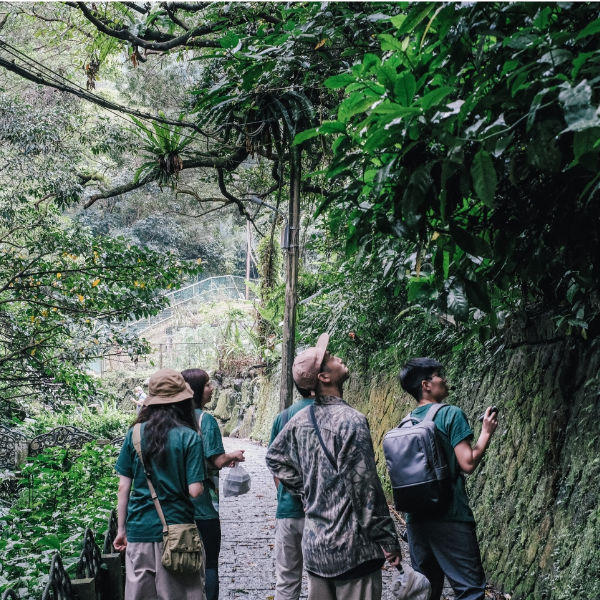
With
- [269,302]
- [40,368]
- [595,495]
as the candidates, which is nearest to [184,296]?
[269,302]

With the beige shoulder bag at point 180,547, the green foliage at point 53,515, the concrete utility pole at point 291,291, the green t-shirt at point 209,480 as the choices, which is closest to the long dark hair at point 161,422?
the beige shoulder bag at point 180,547

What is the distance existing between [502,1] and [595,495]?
9.37 ft

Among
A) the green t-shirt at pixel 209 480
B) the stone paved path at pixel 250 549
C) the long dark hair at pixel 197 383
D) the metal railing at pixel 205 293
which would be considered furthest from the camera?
the metal railing at pixel 205 293

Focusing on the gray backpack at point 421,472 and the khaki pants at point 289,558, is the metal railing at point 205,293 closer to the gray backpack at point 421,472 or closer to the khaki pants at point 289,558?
the khaki pants at point 289,558

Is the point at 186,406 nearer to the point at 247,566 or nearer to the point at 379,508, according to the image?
the point at 379,508

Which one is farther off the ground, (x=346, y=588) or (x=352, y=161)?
(x=352, y=161)

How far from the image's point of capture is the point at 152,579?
3.54 meters

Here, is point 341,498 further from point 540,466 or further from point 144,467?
point 540,466

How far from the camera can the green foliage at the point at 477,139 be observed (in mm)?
2127

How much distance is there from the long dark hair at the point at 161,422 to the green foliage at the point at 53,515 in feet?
3.09

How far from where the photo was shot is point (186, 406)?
3.83 m

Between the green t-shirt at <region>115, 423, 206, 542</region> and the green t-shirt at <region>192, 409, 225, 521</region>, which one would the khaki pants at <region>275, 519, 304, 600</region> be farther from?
the green t-shirt at <region>115, 423, 206, 542</region>

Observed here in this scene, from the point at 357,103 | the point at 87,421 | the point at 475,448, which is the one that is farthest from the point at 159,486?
the point at 87,421

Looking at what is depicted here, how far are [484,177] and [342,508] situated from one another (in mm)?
1695
